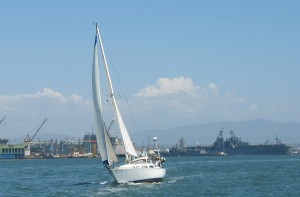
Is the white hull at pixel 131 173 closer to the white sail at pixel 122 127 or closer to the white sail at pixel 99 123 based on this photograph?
the white sail at pixel 99 123

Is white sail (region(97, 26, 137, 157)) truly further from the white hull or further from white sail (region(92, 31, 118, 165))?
the white hull

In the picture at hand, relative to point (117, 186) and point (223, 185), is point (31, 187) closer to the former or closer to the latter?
point (117, 186)

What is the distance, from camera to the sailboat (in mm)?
68438

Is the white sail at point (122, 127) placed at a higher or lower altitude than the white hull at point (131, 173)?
higher

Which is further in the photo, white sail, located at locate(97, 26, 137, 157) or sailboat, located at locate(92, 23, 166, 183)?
white sail, located at locate(97, 26, 137, 157)

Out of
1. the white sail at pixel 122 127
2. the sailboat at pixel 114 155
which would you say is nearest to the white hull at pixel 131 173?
the sailboat at pixel 114 155

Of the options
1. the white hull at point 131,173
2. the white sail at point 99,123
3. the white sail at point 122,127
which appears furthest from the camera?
the white sail at point 122,127

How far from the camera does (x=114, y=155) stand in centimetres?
7044

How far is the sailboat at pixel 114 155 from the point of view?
68.4 metres

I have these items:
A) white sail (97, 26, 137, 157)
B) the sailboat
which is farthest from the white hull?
white sail (97, 26, 137, 157)

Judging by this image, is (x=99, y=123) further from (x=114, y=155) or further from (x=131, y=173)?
(x=131, y=173)

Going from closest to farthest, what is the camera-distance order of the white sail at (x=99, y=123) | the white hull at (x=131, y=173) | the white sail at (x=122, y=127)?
1. the white hull at (x=131, y=173)
2. the white sail at (x=99, y=123)
3. the white sail at (x=122, y=127)

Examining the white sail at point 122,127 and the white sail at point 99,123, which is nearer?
the white sail at point 99,123

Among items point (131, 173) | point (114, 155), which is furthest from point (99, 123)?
point (131, 173)
